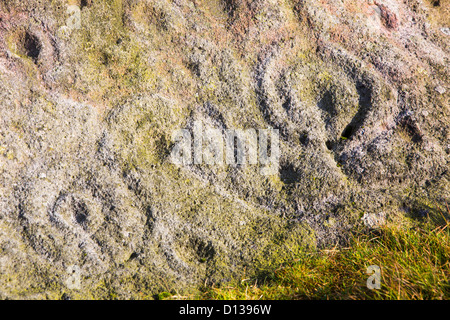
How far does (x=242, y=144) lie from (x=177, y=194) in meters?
0.78

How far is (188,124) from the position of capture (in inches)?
129

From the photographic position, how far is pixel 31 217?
286cm

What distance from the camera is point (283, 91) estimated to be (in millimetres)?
3410

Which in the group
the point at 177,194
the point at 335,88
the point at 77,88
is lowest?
the point at 177,194

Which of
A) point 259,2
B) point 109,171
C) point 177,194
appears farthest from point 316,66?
point 109,171

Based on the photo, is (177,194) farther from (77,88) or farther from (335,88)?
(335,88)

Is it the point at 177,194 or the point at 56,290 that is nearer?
the point at 56,290

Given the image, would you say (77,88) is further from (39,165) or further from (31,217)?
(31,217)

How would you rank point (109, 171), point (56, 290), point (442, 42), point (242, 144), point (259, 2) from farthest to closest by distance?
point (442, 42)
point (259, 2)
point (242, 144)
point (109, 171)
point (56, 290)

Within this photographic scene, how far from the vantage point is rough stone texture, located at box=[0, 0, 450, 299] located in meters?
2.88

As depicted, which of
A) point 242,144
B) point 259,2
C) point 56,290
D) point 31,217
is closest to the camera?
point 56,290

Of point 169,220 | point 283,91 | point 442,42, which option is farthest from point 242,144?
point 442,42

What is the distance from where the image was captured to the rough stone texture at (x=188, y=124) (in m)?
2.88

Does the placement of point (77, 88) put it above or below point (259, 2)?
below
